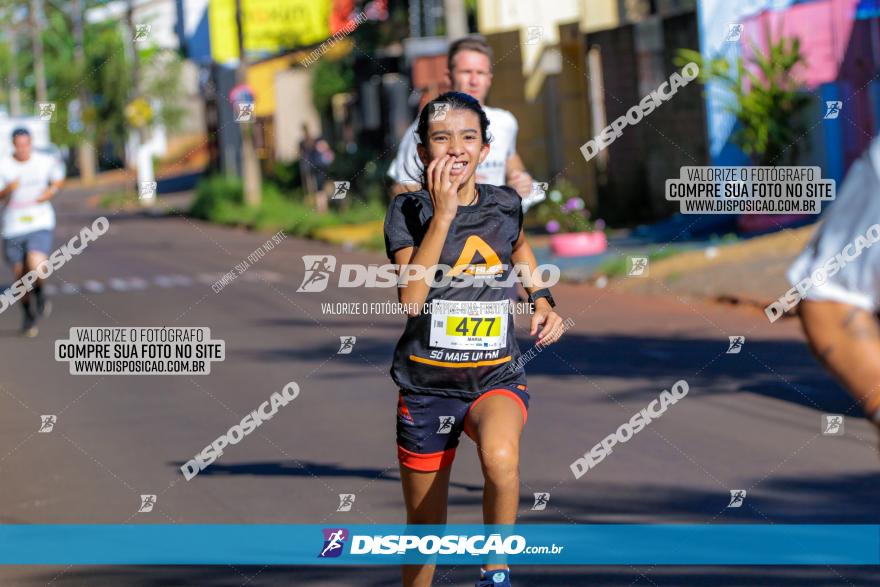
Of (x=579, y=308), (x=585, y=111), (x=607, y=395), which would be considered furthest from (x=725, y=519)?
(x=585, y=111)

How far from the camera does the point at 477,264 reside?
4.87m

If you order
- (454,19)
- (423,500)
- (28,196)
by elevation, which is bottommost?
(423,500)

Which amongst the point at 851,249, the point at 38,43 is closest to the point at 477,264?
the point at 851,249

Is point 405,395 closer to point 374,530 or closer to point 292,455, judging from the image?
point 374,530

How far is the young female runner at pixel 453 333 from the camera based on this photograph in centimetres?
477

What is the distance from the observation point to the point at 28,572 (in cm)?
616

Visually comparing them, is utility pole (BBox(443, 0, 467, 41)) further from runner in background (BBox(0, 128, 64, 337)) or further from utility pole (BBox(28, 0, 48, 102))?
utility pole (BBox(28, 0, 48, 102))

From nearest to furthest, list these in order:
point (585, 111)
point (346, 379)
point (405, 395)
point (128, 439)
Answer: point (405, 395), point (128, 439), point (346, 379), point (585, 111)

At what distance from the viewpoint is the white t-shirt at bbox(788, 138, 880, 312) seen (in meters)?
2.61

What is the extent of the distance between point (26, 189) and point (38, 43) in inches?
2342

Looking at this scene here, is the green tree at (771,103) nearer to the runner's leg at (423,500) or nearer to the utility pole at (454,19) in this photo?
the utility pole at (454,19)

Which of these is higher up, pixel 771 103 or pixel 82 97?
pixel 771 103

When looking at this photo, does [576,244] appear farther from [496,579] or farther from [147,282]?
[496,579]

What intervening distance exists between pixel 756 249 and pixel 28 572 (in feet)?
42.6
